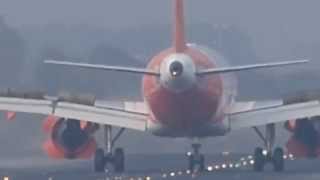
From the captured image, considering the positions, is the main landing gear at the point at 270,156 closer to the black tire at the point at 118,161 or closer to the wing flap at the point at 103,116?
the wing flap at the point at 103,116

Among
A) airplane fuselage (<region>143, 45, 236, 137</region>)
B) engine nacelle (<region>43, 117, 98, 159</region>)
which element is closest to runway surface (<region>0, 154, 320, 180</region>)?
engine nacelle (<region>43, 117, 98, 159</region>)

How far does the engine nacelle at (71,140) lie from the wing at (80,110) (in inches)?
56.9

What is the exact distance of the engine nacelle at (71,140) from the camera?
56.4 meters

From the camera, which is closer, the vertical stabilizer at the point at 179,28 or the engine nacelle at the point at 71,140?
the vertical stabilizer at the point at 179,28

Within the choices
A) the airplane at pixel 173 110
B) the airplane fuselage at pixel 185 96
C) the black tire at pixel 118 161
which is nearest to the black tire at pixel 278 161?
the airplane at pixel 173 110

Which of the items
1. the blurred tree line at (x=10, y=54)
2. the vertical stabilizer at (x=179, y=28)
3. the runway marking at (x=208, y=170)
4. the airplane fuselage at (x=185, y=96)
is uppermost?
the blurred tree line at (x=10, y=54)

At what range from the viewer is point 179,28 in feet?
171

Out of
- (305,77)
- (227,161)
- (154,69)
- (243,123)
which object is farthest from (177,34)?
(305,77)

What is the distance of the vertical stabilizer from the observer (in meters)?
51.5

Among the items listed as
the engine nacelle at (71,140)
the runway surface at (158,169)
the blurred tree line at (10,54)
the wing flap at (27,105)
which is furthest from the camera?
the blurred tree line at (10,54)

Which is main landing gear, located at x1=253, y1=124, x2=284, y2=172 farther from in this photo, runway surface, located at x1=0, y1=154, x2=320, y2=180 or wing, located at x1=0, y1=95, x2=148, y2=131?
wing, located at x1=0, y1=95, x2=148, y2=131

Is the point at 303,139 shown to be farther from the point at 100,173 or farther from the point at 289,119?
the point at 100,173

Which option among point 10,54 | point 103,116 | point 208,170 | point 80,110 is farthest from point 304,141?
point 10,54

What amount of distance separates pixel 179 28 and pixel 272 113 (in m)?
4.86
